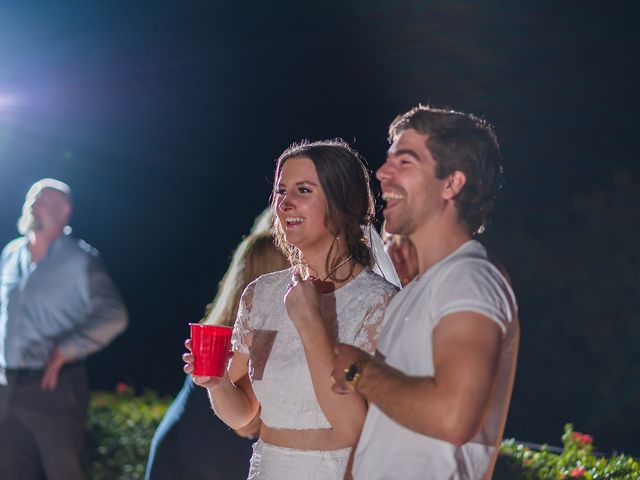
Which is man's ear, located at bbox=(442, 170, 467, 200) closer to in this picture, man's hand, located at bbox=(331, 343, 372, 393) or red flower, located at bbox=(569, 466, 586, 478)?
man's hand, located at bbox=(331, 343, 372, 393)

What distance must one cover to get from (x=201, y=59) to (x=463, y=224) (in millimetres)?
7847

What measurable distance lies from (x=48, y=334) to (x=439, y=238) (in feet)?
12.7

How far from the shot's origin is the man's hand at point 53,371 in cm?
529

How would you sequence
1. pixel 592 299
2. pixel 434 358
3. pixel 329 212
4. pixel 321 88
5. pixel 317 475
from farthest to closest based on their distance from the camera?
pixel 321 88 < pixel 592 299 < pixel 329 212 < pixel 317 475 < pixel 434 358

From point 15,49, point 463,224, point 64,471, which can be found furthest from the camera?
point 15,49

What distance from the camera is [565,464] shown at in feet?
12.7

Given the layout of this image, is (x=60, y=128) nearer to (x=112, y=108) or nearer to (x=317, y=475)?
(x=112, y=108)

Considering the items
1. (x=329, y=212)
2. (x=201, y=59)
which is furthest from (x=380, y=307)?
(x=201, y=59)

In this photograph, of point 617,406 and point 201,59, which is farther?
point 201,59

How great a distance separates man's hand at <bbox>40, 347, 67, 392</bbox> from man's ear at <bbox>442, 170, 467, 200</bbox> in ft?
12.1

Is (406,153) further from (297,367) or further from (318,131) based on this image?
(318,131)

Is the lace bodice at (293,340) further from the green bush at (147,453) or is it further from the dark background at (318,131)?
the dark background at (318,131)

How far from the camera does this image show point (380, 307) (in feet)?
9.02

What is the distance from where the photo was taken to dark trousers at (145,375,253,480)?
4.02 meters
